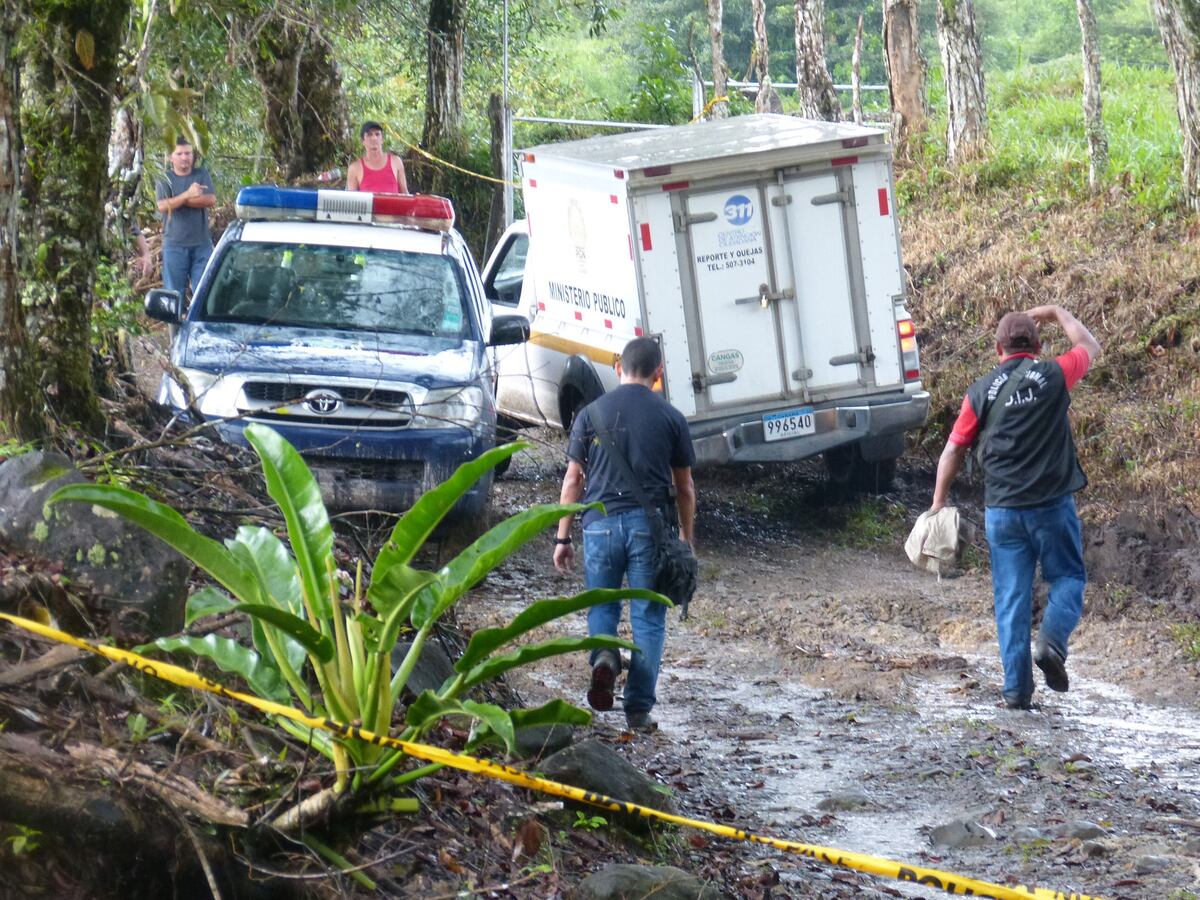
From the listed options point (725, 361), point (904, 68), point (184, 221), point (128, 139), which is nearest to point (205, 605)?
point (725, 361)

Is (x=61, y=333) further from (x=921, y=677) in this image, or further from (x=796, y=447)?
(x=796, y=447)

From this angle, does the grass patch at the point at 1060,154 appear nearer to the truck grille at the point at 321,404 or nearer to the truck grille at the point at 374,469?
the truck grille at the point at 374,469

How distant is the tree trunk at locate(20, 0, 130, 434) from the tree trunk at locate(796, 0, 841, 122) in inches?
538

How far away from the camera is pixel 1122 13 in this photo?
42219mm

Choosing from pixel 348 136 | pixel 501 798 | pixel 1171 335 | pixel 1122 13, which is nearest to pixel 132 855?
pixel 501 798

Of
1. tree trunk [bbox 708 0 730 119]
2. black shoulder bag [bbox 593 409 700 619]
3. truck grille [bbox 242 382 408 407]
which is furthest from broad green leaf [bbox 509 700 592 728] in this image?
tree trunk [bbox 708 0 730 119]

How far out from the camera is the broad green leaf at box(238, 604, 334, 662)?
3.71 metres

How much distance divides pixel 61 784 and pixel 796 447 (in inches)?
289

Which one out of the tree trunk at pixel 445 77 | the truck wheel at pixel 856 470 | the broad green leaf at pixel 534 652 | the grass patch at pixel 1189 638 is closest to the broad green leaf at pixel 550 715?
the broad green leaf at pixel 534 652

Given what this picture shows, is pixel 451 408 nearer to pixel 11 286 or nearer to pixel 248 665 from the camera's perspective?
pixel 11 286

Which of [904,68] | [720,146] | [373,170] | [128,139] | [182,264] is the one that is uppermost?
[904,68]

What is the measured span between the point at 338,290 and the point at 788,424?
3.15m

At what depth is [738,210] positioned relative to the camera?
10.5 meters

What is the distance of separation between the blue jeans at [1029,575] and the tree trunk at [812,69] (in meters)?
12.4
